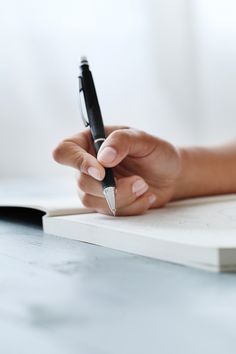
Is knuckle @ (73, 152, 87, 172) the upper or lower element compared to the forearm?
upper

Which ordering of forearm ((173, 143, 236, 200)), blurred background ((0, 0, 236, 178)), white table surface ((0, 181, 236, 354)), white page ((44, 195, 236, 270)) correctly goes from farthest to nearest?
blurred background ((0, 0, 236, 178))
forearm ((173, 143, 236, 200))
white page ((44, 195, 236, 270))
white table surface ((0, 181, 236, 354))

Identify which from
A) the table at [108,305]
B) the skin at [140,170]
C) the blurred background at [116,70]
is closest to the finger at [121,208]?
the skin at [140,170]

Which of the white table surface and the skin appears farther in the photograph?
the skin

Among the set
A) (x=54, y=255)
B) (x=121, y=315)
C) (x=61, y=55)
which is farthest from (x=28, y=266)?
(x=61, y=55)

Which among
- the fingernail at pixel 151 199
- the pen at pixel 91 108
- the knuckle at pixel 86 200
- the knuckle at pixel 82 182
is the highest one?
the pen at pixel 91 108

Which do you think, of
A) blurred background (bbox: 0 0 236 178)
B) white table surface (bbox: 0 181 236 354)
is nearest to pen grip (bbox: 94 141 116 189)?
white table surface (bbox: 0 181 236 354)

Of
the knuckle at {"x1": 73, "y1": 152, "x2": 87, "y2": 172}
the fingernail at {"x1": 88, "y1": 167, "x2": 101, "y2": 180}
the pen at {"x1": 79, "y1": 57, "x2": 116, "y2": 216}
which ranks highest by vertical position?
the pen at {"x1": 79, "y1": 57, "x2": 116, "y2": 216}

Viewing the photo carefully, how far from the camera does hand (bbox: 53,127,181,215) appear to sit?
67cm

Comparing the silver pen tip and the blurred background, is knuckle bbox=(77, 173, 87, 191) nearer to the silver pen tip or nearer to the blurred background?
the silver pen tip

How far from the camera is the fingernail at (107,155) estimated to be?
0.66m

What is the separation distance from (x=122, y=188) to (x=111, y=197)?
Answer: 0.14 ft

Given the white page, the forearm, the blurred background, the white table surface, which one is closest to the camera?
the white table surface

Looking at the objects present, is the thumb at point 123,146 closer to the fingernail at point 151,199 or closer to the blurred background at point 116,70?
the fingernail at point 151,199

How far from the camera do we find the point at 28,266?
514 millimetres
